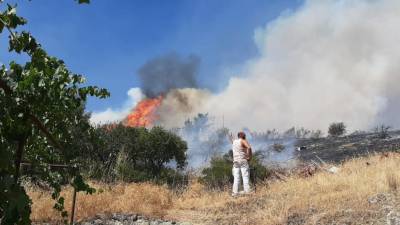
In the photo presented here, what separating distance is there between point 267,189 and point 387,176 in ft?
11.7

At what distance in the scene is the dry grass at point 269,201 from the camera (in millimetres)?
11609

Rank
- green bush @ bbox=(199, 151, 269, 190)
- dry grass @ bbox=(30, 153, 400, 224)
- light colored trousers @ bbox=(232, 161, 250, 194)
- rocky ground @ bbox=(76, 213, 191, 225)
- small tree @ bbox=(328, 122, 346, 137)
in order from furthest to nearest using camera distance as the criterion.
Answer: small tree @ bbox=(328, 122, 346, 137), green bush @ bbox=(199, 151, 269, 190), light colored trousers @ bbox=(232, 161, 250, 194), rocky ground @ bbox=(76, 213, 191, 225), dry grass @ bbox=(30, 153, 400, 224)

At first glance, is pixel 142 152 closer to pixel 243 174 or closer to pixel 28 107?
pixel 243 174

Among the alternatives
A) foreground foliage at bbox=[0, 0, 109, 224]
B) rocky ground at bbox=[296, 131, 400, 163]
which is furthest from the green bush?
foreground foliage at bbox=[0, 0, 109, 224]

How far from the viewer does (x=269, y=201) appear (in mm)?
13445

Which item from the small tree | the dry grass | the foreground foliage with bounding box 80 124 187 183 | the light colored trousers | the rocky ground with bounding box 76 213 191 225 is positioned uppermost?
the small tree

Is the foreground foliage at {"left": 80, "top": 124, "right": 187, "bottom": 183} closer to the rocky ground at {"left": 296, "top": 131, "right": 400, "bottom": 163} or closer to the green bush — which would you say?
the green bush

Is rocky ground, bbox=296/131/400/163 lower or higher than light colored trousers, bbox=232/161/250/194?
higher

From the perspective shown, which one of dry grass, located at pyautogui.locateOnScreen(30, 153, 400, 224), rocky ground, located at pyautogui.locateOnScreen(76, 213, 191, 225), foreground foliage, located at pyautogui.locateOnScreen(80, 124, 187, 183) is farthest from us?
foreground foliage, located at pyautogui.locateOnScreen(80, 124, 187, 183)

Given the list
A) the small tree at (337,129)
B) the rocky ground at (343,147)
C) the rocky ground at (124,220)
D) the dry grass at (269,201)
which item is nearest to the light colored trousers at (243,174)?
the dry grass at (269,201)

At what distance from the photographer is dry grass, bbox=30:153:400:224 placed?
1161 centimetres

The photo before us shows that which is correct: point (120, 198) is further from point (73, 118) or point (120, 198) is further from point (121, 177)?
point (73, 118)

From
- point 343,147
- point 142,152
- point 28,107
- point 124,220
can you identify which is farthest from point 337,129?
point 28,107

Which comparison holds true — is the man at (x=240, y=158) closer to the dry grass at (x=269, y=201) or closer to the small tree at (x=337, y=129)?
the dry grass at (x=269, y=201)
